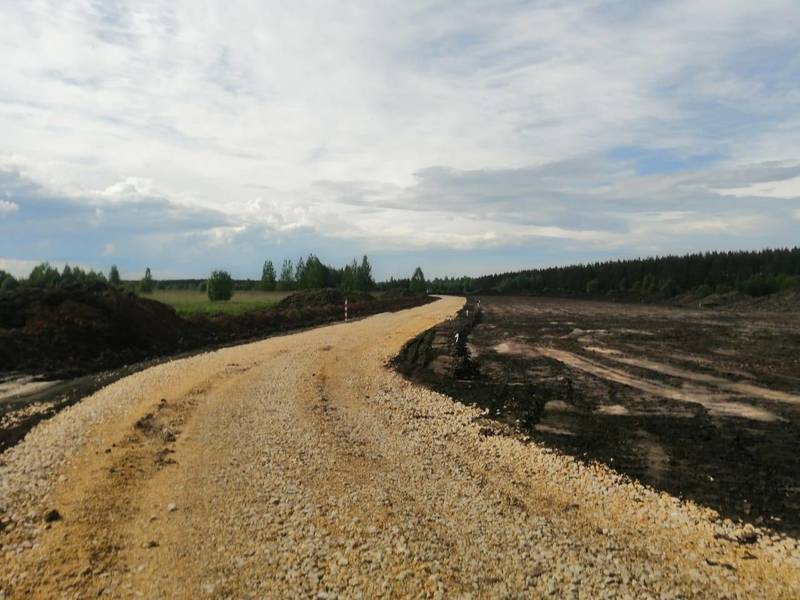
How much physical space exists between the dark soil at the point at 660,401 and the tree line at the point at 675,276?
47338 millimetres

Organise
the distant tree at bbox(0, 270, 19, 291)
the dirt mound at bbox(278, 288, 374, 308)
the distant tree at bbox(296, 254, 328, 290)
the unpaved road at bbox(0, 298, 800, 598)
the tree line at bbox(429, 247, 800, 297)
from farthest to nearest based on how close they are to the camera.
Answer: the distant tree at bbox(296, 254, 328, 290) < the tree line at bbox(429, 247, 800, 297) < the dirt mound at bbox(278, 288, 374, 308) < the distant tree at bbox(0, 270, 19, 291) < the unpaved road at bbox(0, 298, 800, 598)

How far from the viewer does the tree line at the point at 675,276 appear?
67.6 m

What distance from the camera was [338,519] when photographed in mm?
6387

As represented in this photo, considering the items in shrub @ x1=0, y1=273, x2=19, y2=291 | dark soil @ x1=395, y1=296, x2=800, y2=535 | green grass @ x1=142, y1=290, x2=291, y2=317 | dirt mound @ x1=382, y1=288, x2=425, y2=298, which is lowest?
dark soil @ x1=395, y1=296, x2=800, y2=535

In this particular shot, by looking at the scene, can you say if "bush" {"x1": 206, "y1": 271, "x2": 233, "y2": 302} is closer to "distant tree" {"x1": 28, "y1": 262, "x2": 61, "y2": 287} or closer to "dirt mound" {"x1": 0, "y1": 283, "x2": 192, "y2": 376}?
"distant tree" {"x1": 28, "y1": 262, "x2": 61, "y2": 287}

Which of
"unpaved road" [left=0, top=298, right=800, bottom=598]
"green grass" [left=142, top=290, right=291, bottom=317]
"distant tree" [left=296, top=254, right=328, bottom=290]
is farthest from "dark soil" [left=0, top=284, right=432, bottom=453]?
"distant tree" [left=296, top=254, right=328, bottom=290]

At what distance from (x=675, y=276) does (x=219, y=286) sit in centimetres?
7629

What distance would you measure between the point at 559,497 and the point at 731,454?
11.4 ft

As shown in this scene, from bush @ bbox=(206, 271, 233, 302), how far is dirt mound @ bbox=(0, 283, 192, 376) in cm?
3194

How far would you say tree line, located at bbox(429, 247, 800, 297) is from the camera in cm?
6762

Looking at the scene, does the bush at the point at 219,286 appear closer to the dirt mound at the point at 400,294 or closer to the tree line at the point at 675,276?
the dirt mound at the point at 400,294

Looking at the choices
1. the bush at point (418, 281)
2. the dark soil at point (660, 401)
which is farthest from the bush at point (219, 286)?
the bush at point (418, 281)

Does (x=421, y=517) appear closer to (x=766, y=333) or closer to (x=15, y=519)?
(x=15, y=519)

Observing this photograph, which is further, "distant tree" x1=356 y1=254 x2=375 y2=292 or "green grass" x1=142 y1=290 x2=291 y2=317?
"distant tree" x1=356 y1=254 x2=375 y2=292
